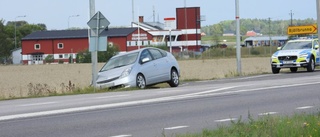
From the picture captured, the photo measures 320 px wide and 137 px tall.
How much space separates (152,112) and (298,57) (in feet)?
67.3

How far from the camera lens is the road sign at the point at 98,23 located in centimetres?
2594

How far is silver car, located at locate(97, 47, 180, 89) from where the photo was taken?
81.0ft

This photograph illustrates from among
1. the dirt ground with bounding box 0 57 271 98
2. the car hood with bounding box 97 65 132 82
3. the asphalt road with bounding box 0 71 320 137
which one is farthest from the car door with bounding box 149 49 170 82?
the asphalt road with bounding box 0 71 320 137

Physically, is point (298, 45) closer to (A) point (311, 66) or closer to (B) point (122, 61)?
(A) point (311, 66)

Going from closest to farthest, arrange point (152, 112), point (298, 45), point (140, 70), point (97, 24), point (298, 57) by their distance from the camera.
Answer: point (152, 112) → point (140, 70) → point (97, 24) → point (298, 57) → point (298, 45)

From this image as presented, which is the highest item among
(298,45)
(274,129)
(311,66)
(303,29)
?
(303,29)

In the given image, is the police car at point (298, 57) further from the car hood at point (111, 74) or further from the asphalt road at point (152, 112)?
the asphalt road at point (152, 112)

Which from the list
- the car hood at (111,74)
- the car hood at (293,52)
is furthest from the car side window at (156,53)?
the car hood at (293,52)

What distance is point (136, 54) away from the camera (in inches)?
1017

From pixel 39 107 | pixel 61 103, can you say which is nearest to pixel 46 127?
pixel 39 107

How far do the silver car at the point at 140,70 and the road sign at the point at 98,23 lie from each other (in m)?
1.23

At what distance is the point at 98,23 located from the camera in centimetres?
2602

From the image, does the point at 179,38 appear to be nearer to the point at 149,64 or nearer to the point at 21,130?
the point at 149,64

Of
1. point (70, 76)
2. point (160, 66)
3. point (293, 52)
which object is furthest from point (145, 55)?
point (70, 76)
